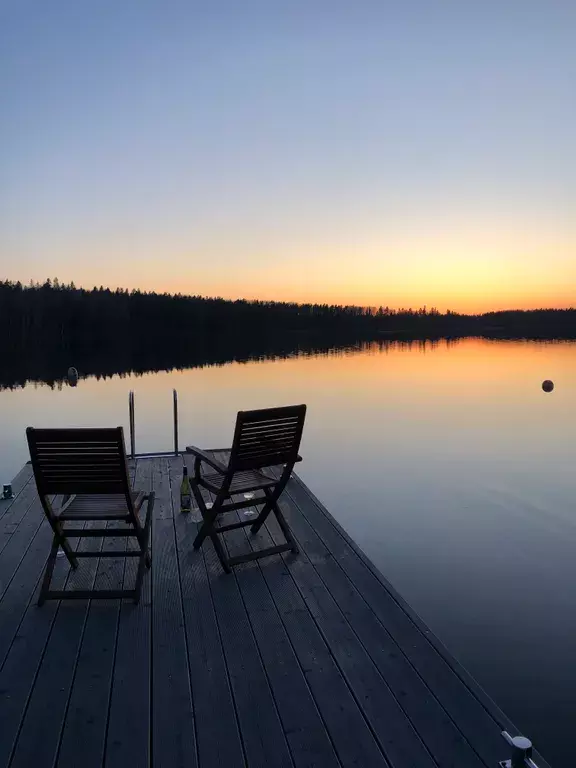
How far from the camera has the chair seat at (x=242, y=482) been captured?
3.55m

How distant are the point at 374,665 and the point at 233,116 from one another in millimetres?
14440

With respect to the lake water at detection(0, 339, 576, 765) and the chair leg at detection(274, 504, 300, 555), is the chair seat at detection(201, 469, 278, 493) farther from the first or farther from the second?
the lake water at detection(0, 339, 576, 765)

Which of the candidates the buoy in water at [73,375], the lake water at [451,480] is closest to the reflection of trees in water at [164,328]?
the buoy in water at [73,375]

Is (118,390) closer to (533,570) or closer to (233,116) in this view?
(233,116)

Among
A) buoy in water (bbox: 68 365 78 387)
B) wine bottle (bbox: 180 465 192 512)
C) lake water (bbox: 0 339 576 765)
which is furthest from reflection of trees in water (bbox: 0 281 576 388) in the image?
wine bottle (bbox: 180 465 192 512)

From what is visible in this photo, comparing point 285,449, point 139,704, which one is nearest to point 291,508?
point 285,449

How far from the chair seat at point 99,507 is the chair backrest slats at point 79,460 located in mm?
125

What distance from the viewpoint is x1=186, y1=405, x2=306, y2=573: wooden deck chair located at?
134 inches

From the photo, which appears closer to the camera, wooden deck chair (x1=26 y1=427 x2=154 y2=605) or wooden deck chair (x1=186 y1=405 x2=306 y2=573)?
wooden deck chair (x1=26 y1=427 x2=154 y2=605)

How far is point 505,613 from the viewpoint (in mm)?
4461

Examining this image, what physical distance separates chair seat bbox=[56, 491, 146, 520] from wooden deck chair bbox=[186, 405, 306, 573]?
0.49 metres

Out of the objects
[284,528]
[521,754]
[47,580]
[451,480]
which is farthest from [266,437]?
[451,480]

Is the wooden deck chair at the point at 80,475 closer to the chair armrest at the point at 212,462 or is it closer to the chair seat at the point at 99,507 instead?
the chair seat at the point at 99,507

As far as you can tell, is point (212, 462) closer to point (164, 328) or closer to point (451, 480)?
point (451, 480)
